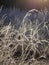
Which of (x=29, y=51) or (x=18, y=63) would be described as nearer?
(x=18, y=63)

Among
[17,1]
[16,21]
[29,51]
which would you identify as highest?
[17,1]

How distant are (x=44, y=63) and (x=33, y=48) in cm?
25

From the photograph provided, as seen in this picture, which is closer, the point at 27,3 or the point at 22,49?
the point at 22,49

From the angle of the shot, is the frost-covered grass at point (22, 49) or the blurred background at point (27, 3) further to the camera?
the blurred background at point (27, 3)

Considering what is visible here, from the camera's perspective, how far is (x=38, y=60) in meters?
3.33

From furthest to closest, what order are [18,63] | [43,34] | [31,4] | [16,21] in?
1. [31,4]
2. [16,21]
3. [43,34]
4. [18,63]

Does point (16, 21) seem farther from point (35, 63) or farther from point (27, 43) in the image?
point (35, 63)

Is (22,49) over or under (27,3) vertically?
under

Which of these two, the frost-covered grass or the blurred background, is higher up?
the blurred background

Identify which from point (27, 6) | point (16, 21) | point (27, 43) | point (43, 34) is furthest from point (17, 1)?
point (27, 43)

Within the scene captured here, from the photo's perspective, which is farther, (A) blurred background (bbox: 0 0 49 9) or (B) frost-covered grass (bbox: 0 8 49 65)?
(A) blurred background (bbox: 0 0 49 9)

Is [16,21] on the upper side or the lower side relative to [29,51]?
upper

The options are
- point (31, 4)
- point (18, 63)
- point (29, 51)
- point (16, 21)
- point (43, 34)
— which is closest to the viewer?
point (18, 63)

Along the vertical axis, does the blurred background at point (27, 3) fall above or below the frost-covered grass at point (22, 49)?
above
